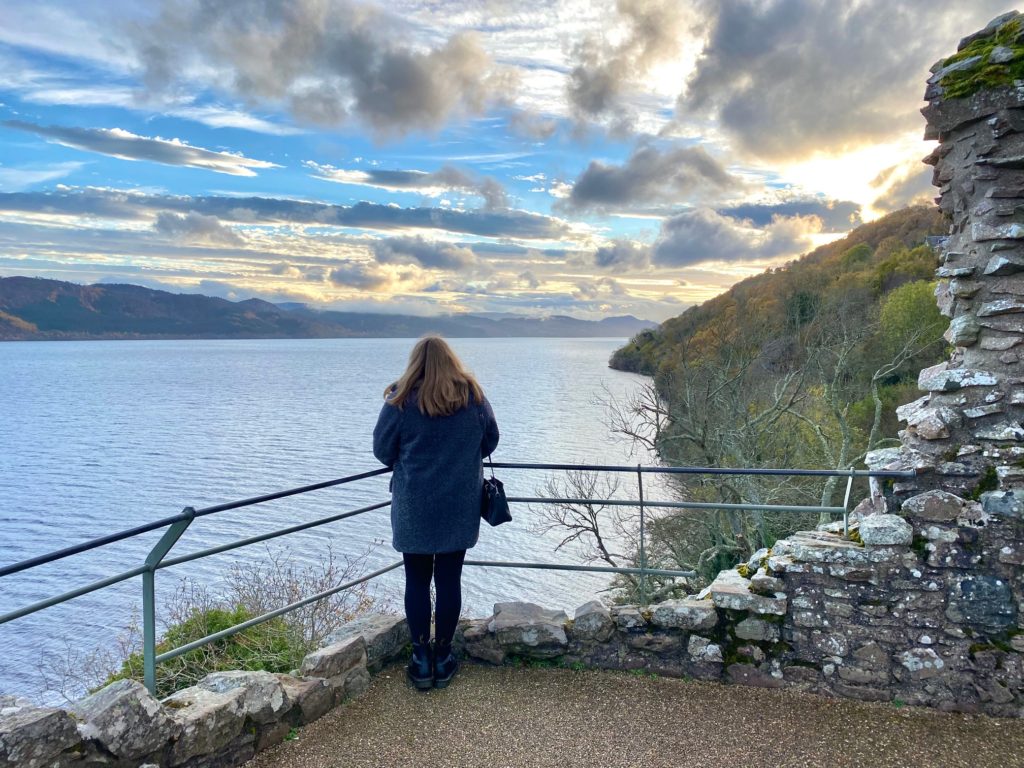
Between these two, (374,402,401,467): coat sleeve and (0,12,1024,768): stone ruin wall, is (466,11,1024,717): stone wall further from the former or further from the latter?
(374,402,401,467): coat sleeve

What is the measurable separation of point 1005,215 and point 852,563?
7.60 feet

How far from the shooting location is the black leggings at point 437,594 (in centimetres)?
420

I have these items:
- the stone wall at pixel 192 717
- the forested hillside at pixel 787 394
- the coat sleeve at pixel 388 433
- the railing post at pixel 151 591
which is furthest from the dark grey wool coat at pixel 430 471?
the forested hillside at pixel 787 394

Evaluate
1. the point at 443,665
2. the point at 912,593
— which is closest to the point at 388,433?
the point at 443,665

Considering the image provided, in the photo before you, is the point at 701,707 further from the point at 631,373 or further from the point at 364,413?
the point at 631,373

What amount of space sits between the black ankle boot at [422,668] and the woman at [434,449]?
517 mm

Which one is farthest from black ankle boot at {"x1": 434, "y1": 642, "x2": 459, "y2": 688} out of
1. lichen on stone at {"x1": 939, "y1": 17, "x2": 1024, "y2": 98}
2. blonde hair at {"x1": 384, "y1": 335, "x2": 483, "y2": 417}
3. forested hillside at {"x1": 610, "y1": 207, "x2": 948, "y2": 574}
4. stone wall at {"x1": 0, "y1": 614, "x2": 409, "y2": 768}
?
forested hillside at {"x1": 610, "y1": 207, "x2": 948, "y2": 574}

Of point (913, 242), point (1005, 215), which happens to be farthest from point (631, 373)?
point (1005, 215)

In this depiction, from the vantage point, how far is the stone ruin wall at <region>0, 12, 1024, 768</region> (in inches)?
157

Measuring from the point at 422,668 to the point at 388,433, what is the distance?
145 centimetres

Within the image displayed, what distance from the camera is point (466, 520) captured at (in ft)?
13.5

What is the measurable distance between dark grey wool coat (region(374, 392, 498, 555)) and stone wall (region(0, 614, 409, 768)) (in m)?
0.87

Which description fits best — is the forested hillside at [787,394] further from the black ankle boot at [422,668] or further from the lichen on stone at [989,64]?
the black ankle boot at [422,668]

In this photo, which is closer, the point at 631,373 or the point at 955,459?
the point at 955,459
